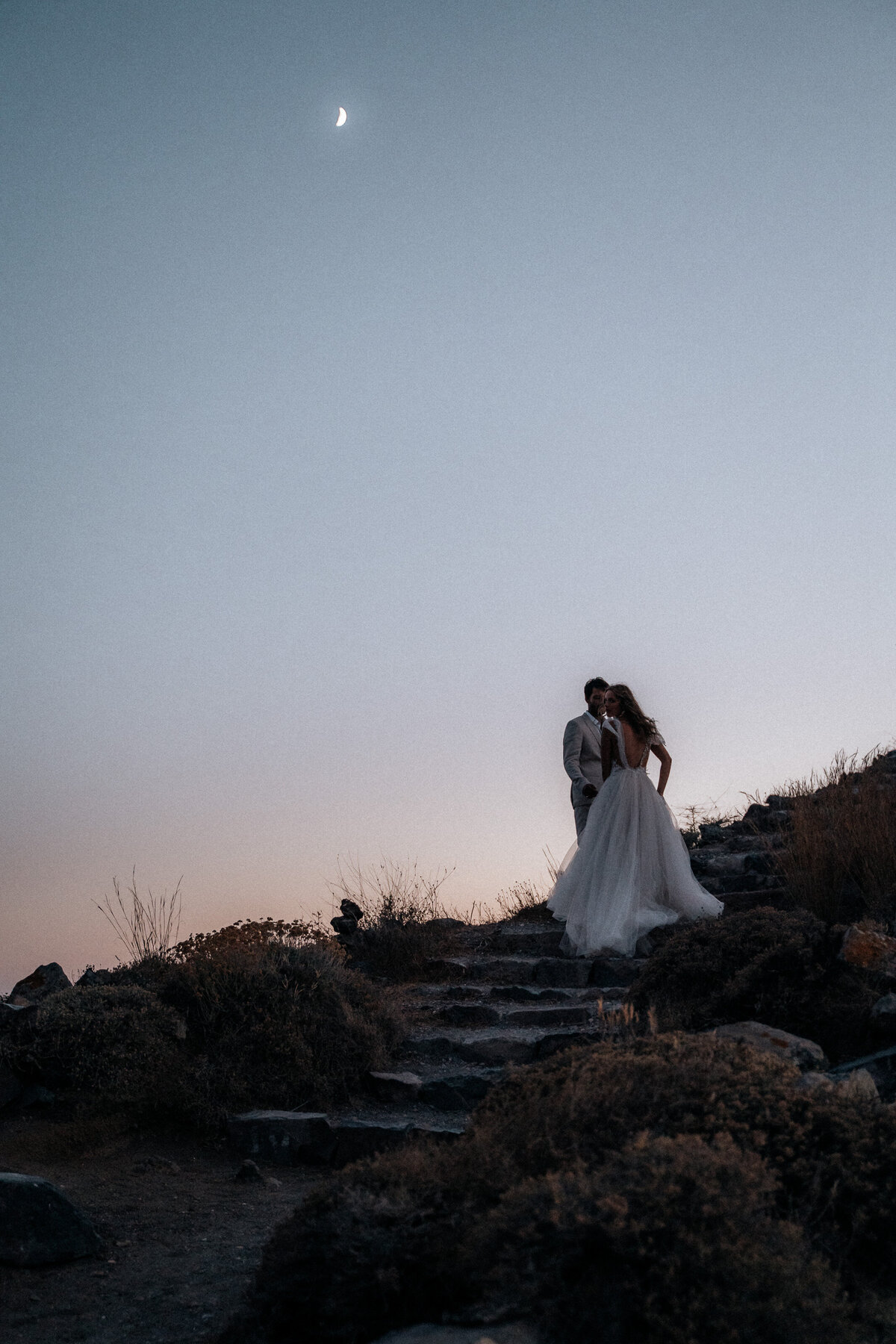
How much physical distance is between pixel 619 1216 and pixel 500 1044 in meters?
5.47

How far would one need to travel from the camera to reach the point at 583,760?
462 inches

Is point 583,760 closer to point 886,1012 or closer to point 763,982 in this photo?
point 763,982

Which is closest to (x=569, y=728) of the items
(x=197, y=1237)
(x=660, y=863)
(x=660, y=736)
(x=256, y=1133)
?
(x=660, y=736)

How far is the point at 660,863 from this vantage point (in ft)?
33.9

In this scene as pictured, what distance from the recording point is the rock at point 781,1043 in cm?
523

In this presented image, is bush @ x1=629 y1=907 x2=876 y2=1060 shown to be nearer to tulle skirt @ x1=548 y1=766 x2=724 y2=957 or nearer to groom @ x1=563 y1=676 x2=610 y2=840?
tulle skirt @ x1=548 y1=766 x2=724 y2=957

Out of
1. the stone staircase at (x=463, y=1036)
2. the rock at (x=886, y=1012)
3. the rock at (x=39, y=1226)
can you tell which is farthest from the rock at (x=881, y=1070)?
the rock at (x=39, y=1226)

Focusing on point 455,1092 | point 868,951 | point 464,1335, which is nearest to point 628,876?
point 868,951

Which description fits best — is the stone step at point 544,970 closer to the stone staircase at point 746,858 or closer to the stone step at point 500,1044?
the stone staircase at point 746,858

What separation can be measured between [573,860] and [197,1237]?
6396 mm

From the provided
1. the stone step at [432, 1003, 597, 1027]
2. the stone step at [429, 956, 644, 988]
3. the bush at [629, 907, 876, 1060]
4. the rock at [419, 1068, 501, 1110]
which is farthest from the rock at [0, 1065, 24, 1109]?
the stone step at [429, 956, 644, 988]

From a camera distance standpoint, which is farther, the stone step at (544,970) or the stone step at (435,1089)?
the stone step at (544,970)

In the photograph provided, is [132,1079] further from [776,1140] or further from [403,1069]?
[776,1140]

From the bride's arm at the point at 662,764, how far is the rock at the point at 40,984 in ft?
20.8
